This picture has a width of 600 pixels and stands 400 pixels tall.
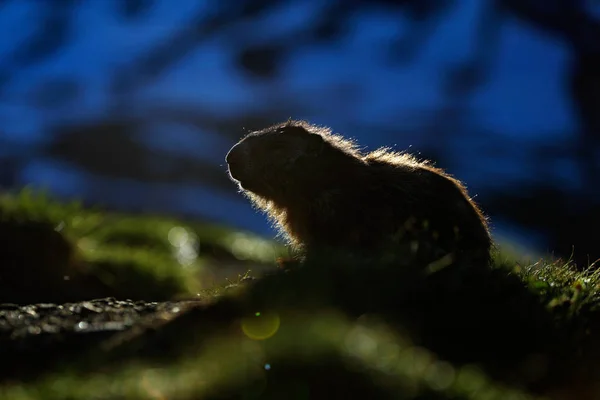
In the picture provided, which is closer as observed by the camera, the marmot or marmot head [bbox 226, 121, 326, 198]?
the marmot

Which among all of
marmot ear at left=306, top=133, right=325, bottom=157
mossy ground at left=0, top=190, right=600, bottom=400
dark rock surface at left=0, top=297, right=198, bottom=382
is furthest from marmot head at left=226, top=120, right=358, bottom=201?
dark rock surface at left=0, top=297, right=198, bottom=382

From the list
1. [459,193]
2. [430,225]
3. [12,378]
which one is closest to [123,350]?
[12,378]

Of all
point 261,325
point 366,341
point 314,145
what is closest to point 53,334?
point 261,325

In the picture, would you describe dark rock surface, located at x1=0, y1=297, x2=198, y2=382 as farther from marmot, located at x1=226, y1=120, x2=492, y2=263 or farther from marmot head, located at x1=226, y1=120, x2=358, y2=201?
marmot head, located at x1=226, y1=120, x2=358, y2=201

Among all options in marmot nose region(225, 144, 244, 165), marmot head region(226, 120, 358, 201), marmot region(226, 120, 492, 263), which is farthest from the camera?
marmot nose region(225, 144, 244, 165)

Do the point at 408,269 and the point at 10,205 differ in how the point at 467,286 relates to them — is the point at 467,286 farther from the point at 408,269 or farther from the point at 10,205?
the point at 10,205

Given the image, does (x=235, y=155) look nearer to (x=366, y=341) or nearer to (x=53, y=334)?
(x=53, y=334)
